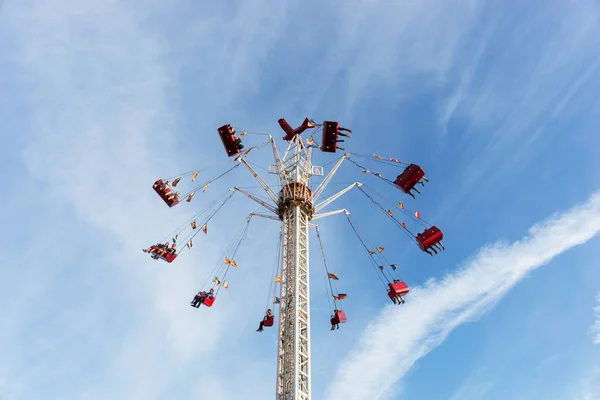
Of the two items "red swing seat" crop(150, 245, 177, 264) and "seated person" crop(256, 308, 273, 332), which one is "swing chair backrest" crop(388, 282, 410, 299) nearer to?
"seated person" crop(256, 308, 273, 332)

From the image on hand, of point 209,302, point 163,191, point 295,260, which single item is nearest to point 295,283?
point 295,260

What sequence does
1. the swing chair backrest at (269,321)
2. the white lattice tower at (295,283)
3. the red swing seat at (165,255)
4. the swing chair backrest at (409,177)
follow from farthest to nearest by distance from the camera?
the swing chair backrest at (409,177) < the red swing seat at (165,255) < the swing chair backrest at (269,321) < the white lattice tower at (295,283)

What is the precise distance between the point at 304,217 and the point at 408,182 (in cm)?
794

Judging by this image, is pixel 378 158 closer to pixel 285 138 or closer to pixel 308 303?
pixel 285 138

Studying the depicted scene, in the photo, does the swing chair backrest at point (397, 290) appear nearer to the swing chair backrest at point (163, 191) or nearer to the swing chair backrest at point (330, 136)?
the swing chair backrest at point (330, 136)

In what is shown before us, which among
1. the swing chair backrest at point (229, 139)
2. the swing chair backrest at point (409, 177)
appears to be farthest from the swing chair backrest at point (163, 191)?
the swing chair backrest at point (409, 177)

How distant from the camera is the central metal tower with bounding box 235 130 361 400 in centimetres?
2592

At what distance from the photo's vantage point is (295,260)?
29141 millimetres

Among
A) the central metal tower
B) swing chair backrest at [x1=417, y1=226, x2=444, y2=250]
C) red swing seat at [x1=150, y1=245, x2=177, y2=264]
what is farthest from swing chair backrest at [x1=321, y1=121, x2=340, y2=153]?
red swing seat at [x1=150, y1=245, x2=177, y2=264]

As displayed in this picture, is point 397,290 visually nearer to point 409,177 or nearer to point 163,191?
point 409,177

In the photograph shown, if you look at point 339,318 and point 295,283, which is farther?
point 339,318

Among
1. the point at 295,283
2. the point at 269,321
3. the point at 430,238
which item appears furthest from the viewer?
the point at 430,238

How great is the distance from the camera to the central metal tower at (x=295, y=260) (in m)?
25.9

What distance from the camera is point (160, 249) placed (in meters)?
32.9
